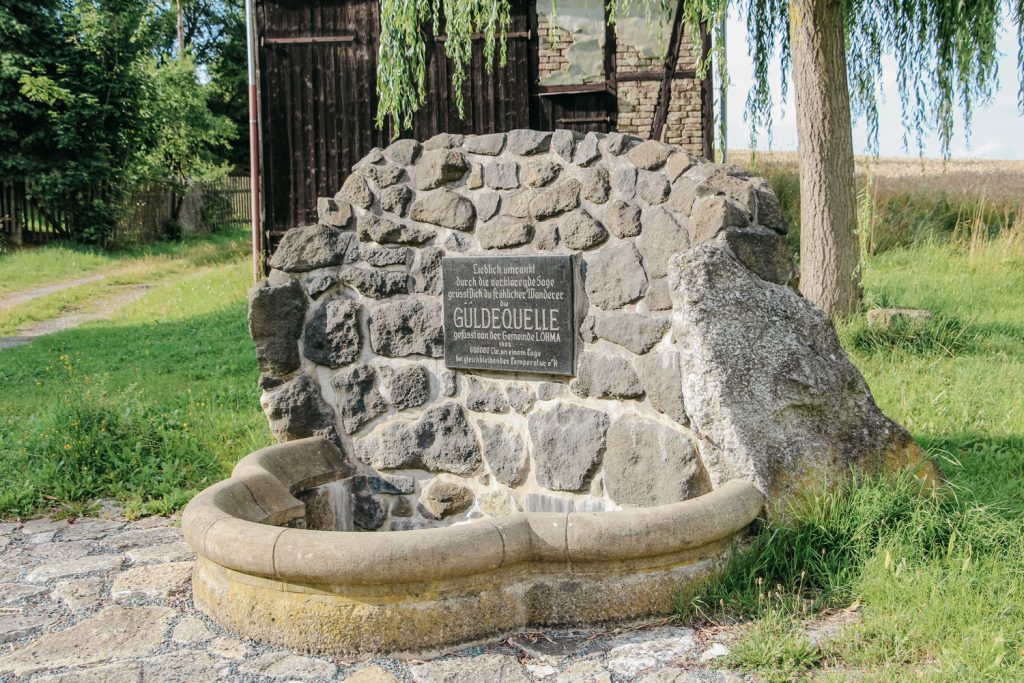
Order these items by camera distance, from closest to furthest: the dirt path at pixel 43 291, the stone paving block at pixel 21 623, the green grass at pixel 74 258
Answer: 1. the stone paving block at pixel 21 623
2. the dirt path at pixel 43 291
3. the green grass at pixel 74 258

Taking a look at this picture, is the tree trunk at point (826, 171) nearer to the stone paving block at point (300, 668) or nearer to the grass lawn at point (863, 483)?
the grass lawn at point (863, 483)

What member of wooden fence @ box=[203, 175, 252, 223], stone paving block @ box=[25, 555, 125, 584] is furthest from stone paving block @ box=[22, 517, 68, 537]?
wooden fence @ box=[203, 175, 252, 223]

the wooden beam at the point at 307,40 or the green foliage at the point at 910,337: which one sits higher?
the wooden beam at the point at 307,40

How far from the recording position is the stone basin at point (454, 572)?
316cm

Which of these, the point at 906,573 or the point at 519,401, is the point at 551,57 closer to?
the point at 519,401

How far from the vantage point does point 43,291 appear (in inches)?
544

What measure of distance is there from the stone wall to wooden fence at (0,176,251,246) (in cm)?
1417

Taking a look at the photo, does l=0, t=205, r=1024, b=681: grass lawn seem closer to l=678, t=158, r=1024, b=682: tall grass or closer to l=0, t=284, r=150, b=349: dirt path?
l=678, t=158, r=1024, b=682: tall grass

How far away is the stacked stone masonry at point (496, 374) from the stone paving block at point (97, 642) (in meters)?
1.02

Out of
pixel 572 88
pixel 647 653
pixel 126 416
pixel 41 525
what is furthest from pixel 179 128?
pixel 647 653

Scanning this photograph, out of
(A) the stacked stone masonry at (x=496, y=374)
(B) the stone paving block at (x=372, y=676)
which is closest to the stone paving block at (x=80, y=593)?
(A) the stacked stone masonry at (x=496, y=374)

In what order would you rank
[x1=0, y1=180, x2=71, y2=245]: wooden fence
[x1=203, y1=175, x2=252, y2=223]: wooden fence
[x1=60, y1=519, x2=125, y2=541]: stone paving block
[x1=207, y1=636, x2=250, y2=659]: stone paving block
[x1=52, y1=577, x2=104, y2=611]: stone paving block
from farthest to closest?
[x1=203, y1=175, x2=252, y2=223]: wooden fence
[x1=0, y1=180, x2=71, y2=245]: wooden fence
[x1=60, y1=519, x2=125, y2=541]: stone paving block
[x1=52, y1=577, x2=104, y2=611]: stone paving block
[x1=207, y1=636, x2=250, y2=659]: stone paving block

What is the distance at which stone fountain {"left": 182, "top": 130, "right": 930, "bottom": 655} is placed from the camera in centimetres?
328

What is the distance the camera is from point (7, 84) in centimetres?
1622
